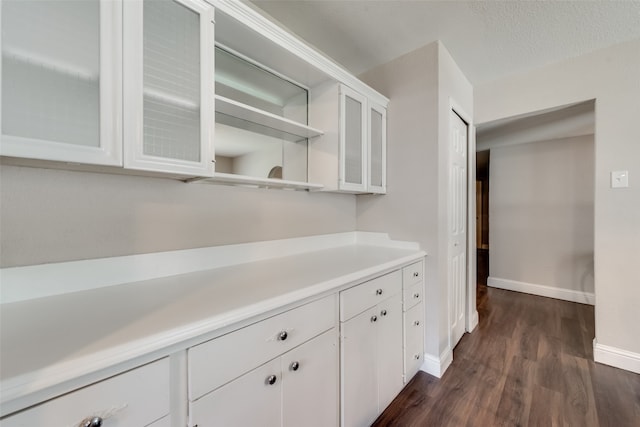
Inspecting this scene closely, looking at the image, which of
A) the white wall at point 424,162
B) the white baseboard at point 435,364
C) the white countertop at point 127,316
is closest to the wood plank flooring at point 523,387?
the white baseboard at point 435,364

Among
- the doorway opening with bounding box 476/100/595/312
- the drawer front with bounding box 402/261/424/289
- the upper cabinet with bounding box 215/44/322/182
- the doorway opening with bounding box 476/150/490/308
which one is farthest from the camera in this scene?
the doorway opening with bounding box 476/150/490/308

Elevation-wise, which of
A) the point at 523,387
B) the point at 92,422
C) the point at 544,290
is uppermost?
the point at 92,422

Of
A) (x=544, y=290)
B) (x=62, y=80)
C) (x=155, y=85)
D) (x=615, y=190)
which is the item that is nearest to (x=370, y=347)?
(x=155, y=85)

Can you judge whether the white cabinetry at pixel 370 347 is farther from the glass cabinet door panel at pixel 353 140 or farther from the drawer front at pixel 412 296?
the glass cabinet door panel at pixel 353 140

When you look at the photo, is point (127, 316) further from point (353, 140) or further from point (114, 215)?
point (353, 140)

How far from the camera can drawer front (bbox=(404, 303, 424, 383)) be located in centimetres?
165

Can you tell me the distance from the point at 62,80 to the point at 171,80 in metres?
0.31

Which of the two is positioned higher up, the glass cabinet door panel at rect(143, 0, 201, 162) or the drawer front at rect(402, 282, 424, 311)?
the glass cabinet door panel at rect(143, 0, 201, 162)

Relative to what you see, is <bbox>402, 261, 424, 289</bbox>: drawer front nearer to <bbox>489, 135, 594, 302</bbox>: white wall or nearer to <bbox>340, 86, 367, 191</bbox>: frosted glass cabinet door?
<bbox>340, 86, 367, 191</bbox>: frosted glass cabinet door

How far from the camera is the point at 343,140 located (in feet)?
5.48

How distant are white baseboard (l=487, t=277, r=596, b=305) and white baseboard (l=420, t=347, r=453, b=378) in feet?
8.20

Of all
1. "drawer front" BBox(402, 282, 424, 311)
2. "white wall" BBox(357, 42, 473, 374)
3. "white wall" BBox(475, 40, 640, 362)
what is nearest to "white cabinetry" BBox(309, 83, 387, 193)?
"white wall" BBox(357, 42, 473, 374)

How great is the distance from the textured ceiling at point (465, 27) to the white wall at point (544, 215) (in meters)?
1.84

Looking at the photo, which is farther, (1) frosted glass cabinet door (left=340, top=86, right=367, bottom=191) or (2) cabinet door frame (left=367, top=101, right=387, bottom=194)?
(2) cabinet door frame (left=367, top=101, right=387, bottom=194)
